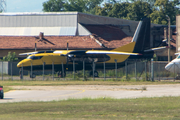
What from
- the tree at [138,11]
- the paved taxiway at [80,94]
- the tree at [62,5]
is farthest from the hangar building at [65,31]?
the tree at [62,5]

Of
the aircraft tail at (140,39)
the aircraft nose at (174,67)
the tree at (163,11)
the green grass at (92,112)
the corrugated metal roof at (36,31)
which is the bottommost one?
the green grass at (92,112)

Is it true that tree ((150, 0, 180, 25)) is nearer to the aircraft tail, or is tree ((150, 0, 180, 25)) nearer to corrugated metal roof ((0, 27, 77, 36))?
corrugated metal roof ((0, 27, 77, 36))

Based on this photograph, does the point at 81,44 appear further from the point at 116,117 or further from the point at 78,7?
the point at 78,7

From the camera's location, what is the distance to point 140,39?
44844 mm

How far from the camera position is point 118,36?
196ft

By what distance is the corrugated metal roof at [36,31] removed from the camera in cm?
5988

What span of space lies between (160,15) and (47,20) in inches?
1321

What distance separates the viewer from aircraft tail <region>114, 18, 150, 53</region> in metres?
43.8

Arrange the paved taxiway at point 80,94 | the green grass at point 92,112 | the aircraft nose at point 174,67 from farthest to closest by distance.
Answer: the aircraft nose at point 174,67, the paved taxiway at point 80,94, the green grass at point 92,112

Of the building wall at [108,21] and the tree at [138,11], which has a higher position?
the tree at [138,11]

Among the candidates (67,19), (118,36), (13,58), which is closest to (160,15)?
(118,36)

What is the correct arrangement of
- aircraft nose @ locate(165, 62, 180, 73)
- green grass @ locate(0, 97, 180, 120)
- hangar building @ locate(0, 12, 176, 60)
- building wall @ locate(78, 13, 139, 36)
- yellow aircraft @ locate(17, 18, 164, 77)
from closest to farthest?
green grass @ locate(0, 97, 180, 120)
aircraft nose @ locate(165, 62, 180, 73)
yellow aircraft @ locate(17, 18, 164, 77)
hangar building @ locate(0, 12, 176, 60)
building wall @ locate(78, 13, 139, 36)

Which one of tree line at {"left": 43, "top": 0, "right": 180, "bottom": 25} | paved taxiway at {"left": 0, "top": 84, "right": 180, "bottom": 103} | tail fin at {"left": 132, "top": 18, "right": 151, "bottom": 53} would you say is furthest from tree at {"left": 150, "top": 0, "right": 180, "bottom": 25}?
paved taxiway at {"left": 0, "top": 84, "right": 180, "bottom": 103}

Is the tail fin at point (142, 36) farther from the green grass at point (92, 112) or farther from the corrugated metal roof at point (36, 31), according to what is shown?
the green grass at point (92, 112)
